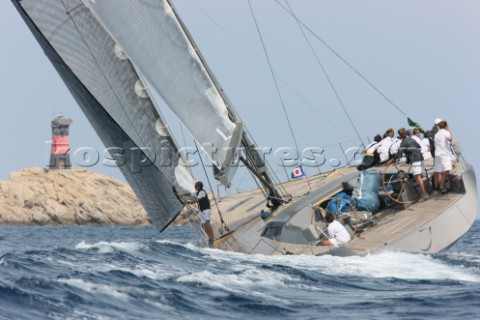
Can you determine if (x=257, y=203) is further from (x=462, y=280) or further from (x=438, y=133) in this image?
(x=462, y=280)

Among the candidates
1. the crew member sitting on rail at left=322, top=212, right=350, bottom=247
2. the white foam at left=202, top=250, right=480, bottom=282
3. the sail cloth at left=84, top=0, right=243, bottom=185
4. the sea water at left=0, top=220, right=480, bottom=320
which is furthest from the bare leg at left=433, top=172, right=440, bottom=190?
the sail cloth at left=84, top=0, right=243, bottom=185

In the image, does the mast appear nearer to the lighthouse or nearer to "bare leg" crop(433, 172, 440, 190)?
"bare leg" crop(433, 172, 440, 190)

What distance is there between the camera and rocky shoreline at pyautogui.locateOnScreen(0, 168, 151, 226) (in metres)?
66.8

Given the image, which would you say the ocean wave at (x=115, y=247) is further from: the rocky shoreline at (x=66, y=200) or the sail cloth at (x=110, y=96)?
Answer: the rocky shoreline at (x=66, y=200)

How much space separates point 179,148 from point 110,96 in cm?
170

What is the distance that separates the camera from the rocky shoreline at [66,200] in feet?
219

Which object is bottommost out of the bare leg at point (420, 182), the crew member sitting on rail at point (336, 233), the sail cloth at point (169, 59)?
the crew member sitting on rail at point (336, 233)

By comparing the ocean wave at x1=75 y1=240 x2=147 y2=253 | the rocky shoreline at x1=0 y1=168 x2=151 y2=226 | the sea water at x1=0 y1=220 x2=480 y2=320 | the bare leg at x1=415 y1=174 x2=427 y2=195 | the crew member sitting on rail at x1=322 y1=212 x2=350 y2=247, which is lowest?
the rocky shoreline at x1=0 y1=168 x2=151 y2=226

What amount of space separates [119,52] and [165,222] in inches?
134

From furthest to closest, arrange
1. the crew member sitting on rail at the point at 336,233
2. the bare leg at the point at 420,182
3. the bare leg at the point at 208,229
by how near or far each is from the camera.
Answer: the bare leg at the point at 208,229 < the bare leg at the point at 420,182 < the crew member sitting on rail at the point at 336,233

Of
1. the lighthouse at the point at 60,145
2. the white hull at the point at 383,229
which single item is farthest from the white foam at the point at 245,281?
the lighthouse at the point at 60,145

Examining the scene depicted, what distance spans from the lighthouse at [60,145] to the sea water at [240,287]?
200ft

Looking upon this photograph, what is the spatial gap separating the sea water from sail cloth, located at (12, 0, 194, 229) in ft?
7.13

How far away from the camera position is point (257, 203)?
19.5 m
